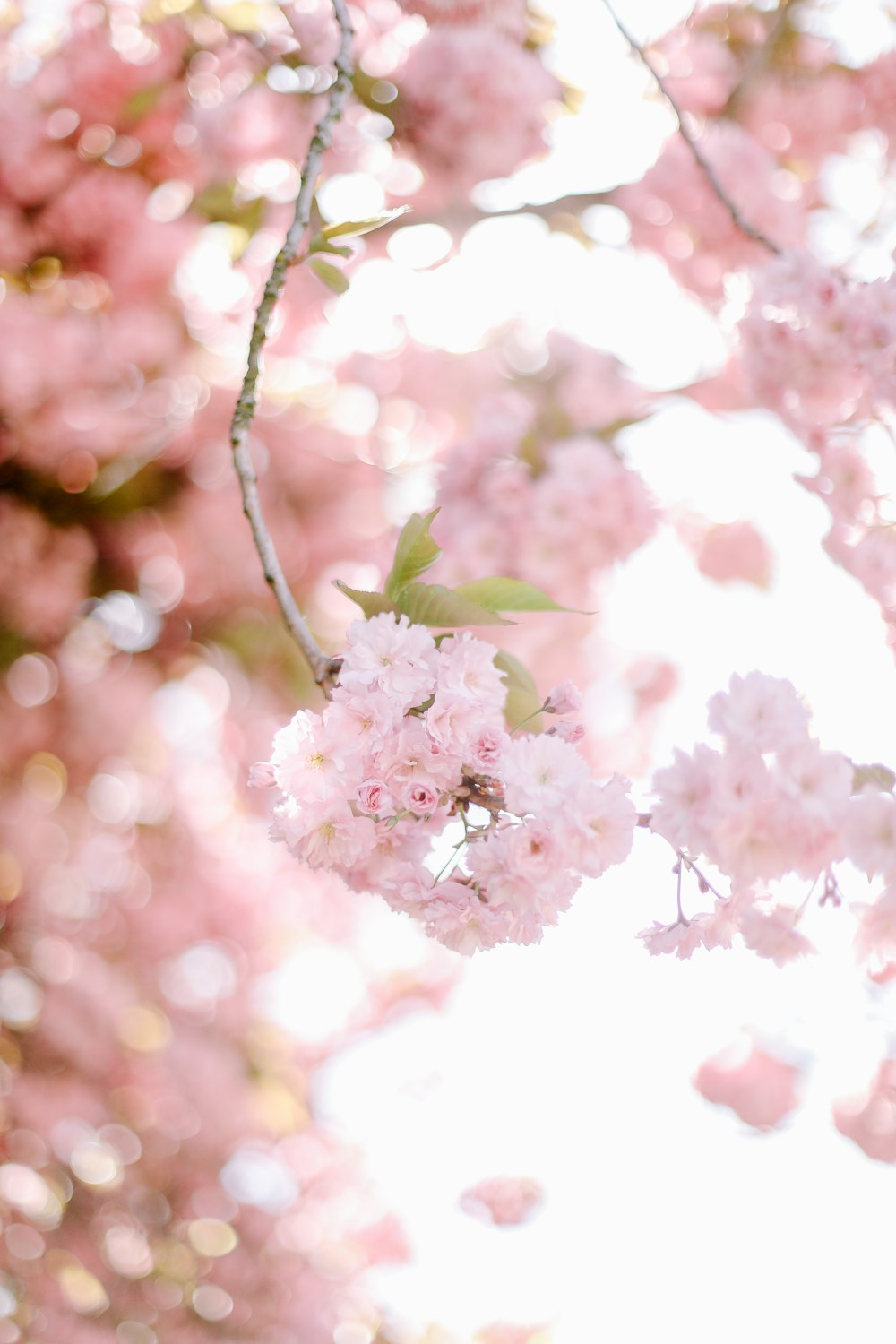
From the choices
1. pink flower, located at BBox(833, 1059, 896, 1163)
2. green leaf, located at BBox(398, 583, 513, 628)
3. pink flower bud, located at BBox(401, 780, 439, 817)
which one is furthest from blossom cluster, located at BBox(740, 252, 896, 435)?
pink flower, located at BBox(833, 1059, 896, 1163)

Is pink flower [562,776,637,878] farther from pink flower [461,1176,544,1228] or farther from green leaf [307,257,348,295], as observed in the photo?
pink flower [461,1176,544,1228]

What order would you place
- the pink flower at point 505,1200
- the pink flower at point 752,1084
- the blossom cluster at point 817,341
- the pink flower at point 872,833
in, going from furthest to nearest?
the pink flower at point 752,1084, the pink flower at point 505,1200, the blossom cluster at point 817,341, the pink flower at point 872,833

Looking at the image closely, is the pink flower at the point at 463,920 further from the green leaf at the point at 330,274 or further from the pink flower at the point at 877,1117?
the pink flower at the point at 877,1117

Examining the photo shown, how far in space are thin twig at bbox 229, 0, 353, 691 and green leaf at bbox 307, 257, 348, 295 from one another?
0.03 meters

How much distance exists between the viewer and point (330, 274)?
781mm

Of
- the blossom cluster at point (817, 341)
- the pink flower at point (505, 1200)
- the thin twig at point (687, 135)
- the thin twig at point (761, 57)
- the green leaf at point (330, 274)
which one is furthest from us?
the pink flower at point (505, 1200)

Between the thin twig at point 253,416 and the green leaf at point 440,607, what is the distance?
0.06 m

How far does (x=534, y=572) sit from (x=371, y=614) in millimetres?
741

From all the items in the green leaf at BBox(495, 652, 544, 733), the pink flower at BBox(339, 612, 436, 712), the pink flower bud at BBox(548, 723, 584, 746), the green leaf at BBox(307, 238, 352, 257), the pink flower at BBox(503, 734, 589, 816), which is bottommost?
the green leaf at BBox(495, 652, 544, 733)

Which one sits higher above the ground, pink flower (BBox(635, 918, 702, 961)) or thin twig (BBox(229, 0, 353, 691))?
thin twig (BBox(229, 0, 353, 691))

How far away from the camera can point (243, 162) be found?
1.42 metres

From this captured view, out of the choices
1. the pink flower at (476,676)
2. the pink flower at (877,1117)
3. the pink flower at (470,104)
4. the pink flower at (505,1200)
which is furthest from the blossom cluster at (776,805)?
the pink flower at (505,1200)

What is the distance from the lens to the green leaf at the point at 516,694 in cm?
75

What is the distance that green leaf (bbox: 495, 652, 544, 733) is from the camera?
75 cm
